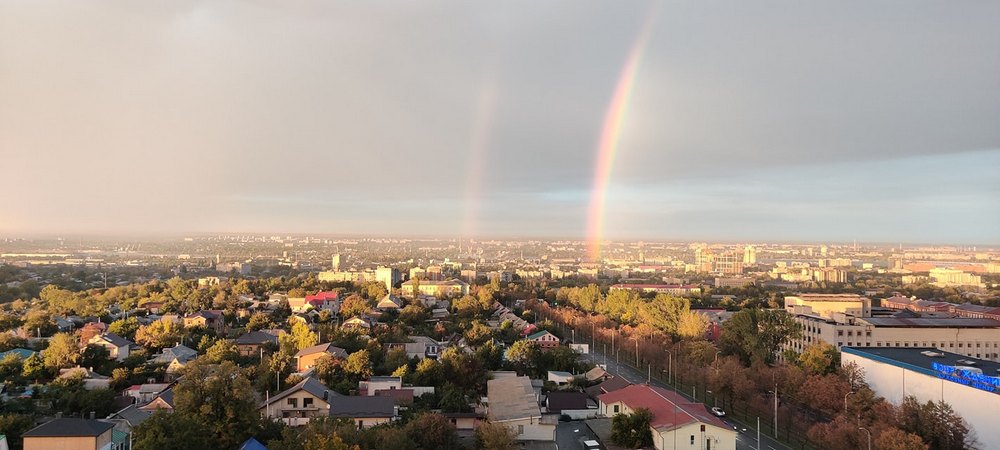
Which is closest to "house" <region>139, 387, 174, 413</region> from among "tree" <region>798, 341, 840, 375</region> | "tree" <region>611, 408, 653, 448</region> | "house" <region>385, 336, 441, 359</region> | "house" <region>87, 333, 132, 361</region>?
"house" <region>87, 333, 132, 361</region>

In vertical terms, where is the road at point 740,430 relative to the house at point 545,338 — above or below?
below

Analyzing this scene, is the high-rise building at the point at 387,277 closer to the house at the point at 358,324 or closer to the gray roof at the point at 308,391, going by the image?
the house at the point at 358,324

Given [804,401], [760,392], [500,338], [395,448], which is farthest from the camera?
[500,338]

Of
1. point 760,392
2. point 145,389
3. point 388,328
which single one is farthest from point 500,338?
point 145,389

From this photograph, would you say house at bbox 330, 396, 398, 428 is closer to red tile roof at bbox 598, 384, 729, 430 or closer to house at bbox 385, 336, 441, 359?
red tile roof at bbox 598, 384, 729, 430

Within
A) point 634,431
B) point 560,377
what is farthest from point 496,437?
point 560,377

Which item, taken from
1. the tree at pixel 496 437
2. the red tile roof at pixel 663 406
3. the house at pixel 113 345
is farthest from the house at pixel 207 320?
the tree at pixel 496 437

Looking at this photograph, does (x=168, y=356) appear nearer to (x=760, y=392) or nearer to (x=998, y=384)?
(x=760, y=392)

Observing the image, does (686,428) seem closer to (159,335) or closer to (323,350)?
(323,350)
